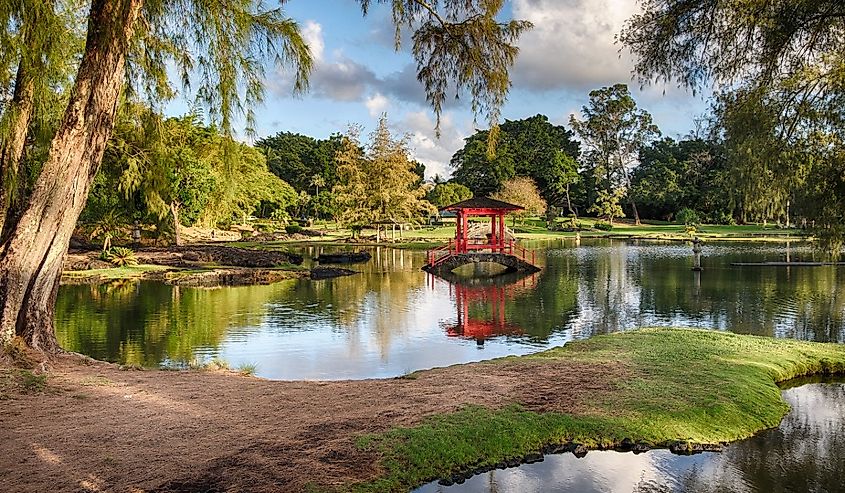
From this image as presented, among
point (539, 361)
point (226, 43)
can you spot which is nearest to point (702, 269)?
point (539, 361)

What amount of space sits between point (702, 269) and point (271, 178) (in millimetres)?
37607

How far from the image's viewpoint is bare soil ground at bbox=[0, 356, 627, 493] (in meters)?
5.46

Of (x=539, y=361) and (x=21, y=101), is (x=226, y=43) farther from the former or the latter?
(x=539, y=361)

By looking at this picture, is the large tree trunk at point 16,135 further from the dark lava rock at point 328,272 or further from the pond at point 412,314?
the dark lava rock at point 328,272

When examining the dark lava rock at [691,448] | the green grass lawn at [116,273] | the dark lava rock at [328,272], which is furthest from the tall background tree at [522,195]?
the dark lava rock at [691,448]

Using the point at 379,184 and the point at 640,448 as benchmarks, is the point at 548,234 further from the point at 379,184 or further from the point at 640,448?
the point at 640,448

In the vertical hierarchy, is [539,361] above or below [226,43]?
below

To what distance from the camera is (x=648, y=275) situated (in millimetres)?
27156

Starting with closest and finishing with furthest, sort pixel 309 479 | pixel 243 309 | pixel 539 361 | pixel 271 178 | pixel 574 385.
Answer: pixel 309 479
pixel 574 385
pixel 539 361
pixel 243 309
pixel 271 178

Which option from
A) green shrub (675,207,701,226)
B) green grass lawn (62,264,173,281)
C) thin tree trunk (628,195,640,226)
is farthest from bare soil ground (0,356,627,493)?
thin tree trunk (628,195,640,226)

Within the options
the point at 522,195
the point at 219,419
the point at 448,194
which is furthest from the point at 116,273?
the point at 522,195

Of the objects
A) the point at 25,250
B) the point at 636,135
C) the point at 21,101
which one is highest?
the point at 636,135

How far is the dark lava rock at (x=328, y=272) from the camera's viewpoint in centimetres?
2744

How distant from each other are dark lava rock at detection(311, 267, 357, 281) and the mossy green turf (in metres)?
17.4
